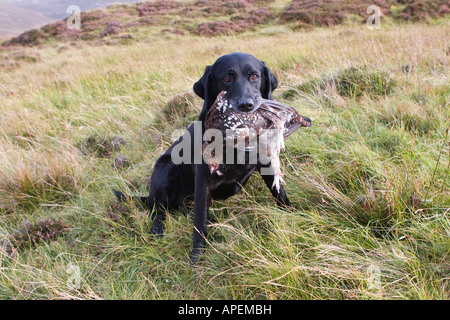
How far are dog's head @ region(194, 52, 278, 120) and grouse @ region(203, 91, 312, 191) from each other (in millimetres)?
61

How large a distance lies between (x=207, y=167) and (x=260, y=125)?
463 millimetres

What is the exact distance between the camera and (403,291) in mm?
1464

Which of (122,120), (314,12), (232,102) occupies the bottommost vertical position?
(122,120)

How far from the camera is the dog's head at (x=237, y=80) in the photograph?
199 centimetres

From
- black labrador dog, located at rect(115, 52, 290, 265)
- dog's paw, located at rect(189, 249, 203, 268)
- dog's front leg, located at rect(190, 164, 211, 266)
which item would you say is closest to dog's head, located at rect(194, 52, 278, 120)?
black labrador dog, located at rect(115, 52, 290, 265)

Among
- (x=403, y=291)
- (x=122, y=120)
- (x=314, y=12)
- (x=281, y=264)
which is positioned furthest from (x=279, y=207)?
(x=314, y=12)

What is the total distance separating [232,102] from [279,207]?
83cm

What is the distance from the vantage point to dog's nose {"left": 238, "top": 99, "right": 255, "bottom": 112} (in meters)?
1.83

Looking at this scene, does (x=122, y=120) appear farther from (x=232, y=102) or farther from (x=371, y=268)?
(x=371, y=268)

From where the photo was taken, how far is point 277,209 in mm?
2131

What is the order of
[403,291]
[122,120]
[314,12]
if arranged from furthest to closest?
[314,12]
[122,120]
[403,291]

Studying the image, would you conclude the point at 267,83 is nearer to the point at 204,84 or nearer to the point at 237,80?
the point at 237,80

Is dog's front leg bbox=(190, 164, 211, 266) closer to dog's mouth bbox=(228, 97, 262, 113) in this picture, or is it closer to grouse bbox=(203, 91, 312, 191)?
grouse bbox=(203, 91, 312, 191)

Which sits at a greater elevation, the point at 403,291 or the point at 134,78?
the point at 134,78
